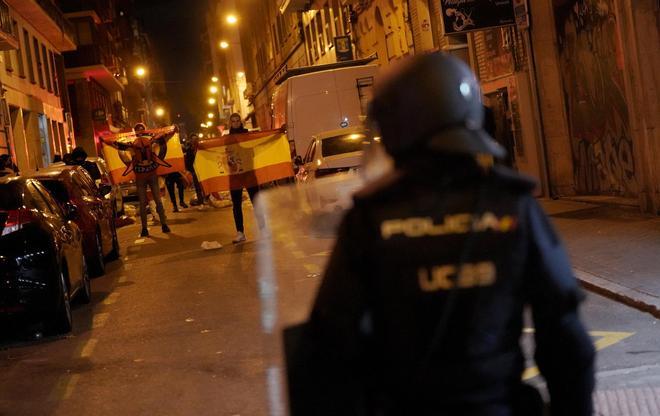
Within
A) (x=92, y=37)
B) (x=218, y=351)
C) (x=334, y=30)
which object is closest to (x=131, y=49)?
(x=92, y=37)

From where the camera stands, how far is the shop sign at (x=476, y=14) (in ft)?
54.2

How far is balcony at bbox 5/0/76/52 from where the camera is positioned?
32.8m

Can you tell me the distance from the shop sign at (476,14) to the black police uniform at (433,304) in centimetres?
1465

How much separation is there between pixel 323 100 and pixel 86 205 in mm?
10584

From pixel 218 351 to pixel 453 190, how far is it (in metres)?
5.93

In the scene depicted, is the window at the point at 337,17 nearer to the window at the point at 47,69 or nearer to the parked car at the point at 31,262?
the window at the point at 47,69

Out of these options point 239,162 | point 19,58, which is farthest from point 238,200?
point 19,58

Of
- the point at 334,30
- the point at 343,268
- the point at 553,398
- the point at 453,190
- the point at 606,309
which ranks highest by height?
the point at 334,30

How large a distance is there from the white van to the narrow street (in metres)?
11.6

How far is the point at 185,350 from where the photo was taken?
26.7 feet

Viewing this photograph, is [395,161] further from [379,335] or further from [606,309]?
[606,309]

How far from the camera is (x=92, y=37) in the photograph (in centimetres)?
5253

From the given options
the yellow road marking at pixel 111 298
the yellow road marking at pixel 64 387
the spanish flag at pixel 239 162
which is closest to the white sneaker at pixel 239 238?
the spanish flag at pixel 239 162

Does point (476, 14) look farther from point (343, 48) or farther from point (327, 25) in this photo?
point (327, 25)
